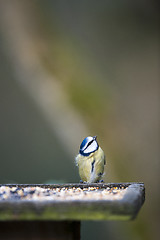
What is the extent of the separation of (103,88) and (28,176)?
112 centimetres

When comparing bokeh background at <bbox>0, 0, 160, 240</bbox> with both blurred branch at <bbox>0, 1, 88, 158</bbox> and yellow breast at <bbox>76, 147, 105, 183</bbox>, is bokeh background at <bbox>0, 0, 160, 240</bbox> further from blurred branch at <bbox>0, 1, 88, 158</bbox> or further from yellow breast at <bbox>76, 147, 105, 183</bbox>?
yellow breast at <bbox>76, 147, 105, 183</bbox>

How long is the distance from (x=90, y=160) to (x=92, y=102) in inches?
63.4

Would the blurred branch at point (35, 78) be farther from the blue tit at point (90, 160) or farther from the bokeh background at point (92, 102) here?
the blue tit at point (90, 160)

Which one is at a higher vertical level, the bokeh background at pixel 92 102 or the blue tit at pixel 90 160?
the bokeh background at pixel 92 102

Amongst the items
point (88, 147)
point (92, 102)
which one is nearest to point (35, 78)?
point (92, 102)

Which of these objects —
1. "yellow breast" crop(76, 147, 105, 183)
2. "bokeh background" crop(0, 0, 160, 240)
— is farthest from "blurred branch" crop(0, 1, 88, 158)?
"yellow breast" crop(76, 147, 105, 183)

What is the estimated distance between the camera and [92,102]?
413 centimetres

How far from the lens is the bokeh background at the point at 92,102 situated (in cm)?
398

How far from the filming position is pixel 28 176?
157 inches

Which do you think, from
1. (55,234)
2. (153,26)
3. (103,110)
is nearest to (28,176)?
(103,110)

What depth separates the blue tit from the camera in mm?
2572

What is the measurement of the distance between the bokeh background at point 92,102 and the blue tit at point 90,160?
131 centimetres

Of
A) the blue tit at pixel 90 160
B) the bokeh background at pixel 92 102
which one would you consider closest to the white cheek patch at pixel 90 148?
the blue tit at pixel 90 160

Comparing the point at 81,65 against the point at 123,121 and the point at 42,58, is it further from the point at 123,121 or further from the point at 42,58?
the point at 123,121
